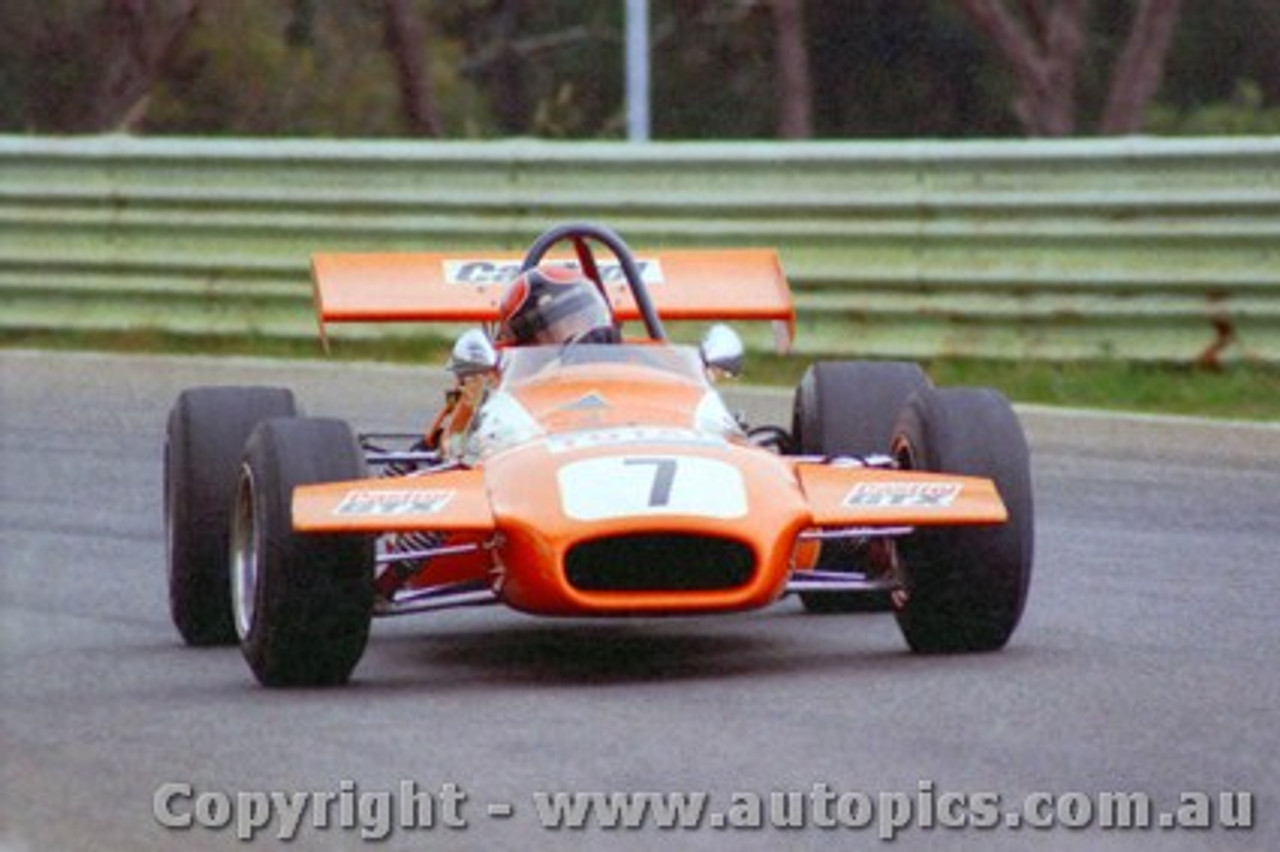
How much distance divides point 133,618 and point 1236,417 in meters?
6.19

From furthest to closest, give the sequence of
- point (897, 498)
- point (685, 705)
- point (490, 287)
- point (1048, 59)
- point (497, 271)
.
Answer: point (1048, 59) < point (497, 271) < point (490, 287) < point (897, 498) < point (685, 705)

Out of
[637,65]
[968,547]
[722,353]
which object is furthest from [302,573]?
[637,65]

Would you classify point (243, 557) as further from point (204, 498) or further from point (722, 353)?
point (722, 353)

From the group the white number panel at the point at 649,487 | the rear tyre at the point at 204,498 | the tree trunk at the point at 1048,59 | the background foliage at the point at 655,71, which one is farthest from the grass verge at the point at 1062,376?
the background foliage at the point at 655,71

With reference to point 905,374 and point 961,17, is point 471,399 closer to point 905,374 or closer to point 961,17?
point 905,374

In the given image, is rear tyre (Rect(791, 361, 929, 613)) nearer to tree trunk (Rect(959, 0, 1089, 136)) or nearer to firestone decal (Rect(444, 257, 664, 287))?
firestone decal (Rect(444, 257, 664, 287))

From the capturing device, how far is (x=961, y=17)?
3797cm

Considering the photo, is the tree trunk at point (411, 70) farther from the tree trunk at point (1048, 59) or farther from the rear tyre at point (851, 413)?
the rear tyre at point (851, 413)

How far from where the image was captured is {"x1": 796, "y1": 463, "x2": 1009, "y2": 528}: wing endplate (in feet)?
31.2

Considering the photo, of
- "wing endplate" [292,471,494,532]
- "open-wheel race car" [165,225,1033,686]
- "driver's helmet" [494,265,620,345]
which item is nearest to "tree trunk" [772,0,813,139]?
"open-wheel race car" [165,225,1033,686]

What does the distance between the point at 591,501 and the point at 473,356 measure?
4.63ft

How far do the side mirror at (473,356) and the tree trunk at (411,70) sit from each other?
17.4 metres

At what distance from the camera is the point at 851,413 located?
37.1ft

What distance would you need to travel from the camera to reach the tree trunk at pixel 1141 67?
2769 cm
